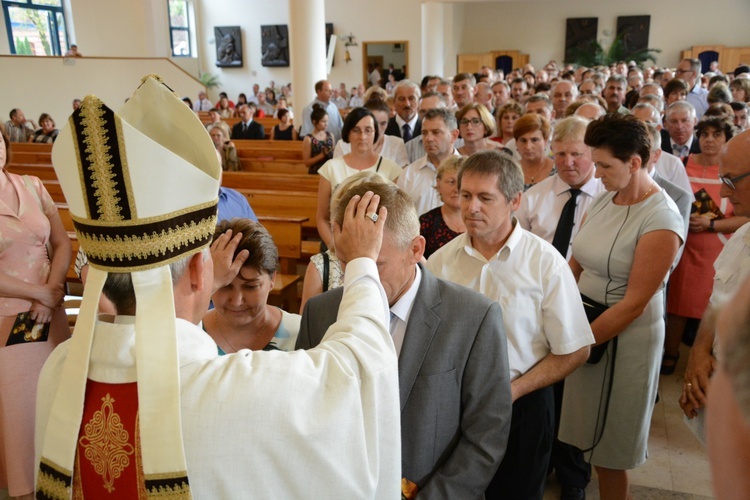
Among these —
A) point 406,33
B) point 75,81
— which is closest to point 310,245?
point 75,81

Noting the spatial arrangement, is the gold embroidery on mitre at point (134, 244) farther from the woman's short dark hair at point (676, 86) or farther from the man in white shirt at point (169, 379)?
the woman's short dark hair at point (676, 86)

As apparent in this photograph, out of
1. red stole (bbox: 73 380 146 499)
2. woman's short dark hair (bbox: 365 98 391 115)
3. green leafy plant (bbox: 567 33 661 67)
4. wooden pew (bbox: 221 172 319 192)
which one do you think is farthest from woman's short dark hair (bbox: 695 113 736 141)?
green leafy plant (bbox: 567 33 661 67)

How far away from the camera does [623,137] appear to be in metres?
2.61

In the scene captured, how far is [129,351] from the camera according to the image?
1216 mm

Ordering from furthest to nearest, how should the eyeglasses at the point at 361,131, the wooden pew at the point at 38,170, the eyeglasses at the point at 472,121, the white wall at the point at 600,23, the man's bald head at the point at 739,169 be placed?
the white wall at the point at 600,23
the wooden pew at the point at 38,170
the eyeglasses at the point at 472,121
the eyeglasses at the point at 361,131
the man's bald head at the point at 739,169

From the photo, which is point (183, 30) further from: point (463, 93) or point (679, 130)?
point (679, 130)

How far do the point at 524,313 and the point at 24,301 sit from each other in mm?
2186

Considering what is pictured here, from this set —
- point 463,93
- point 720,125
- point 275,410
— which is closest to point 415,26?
point 463,93

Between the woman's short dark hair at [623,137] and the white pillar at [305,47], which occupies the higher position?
the white pillar at [305,47]

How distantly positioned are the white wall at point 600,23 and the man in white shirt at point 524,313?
22491 millimetres

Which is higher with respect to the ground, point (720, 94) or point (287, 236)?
point (720, 94)

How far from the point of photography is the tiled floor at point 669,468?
10.2 feet

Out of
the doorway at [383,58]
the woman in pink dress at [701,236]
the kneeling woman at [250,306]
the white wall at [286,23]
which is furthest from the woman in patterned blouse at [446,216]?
the doorway at [383,58]

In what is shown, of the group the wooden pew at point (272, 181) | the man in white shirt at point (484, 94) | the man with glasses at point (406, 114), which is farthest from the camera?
the man in white shirt at point (484, 94)
